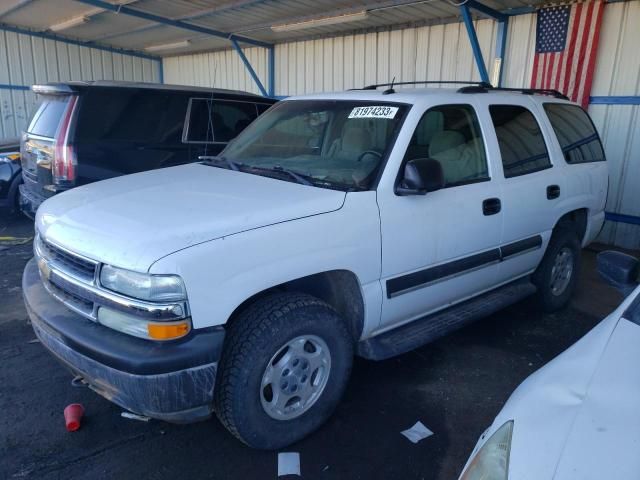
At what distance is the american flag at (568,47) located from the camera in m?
6.97

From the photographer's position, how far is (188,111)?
6.43 metres

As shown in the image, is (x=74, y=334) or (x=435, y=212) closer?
(x=74, y=334)

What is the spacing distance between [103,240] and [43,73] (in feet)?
44.7

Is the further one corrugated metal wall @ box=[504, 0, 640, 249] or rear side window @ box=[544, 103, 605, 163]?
corrugated metal wall @ box=[504, 0, 640, 249]

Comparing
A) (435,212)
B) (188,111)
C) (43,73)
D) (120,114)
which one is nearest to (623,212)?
(435,212)

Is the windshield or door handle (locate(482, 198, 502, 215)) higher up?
the windshield

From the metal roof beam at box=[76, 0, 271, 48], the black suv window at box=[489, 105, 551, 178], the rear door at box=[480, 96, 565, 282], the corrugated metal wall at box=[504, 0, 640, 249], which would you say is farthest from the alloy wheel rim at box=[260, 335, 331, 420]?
the metal roof beam at box=[76, 0, 271, 48]

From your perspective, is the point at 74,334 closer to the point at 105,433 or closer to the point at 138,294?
the point at 138,294

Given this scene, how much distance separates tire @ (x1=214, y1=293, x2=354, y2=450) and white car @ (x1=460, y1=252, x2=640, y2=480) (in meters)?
1.12

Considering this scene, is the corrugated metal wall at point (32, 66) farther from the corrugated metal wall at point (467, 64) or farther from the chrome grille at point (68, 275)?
the chrome grille at point (68, 275)

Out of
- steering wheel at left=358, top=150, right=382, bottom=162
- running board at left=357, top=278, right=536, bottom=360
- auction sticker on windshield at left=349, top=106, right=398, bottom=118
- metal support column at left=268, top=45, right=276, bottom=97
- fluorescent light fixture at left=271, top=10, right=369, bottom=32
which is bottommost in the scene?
running board at left=357, top=278, right=536, bottom=360

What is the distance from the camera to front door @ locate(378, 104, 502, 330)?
10.0 ft

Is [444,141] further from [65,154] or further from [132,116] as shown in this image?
[65,154]

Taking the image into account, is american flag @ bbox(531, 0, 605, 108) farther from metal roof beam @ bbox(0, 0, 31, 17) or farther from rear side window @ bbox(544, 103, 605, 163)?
metal roof beam @ bbox(0, 0, 31, 17)
